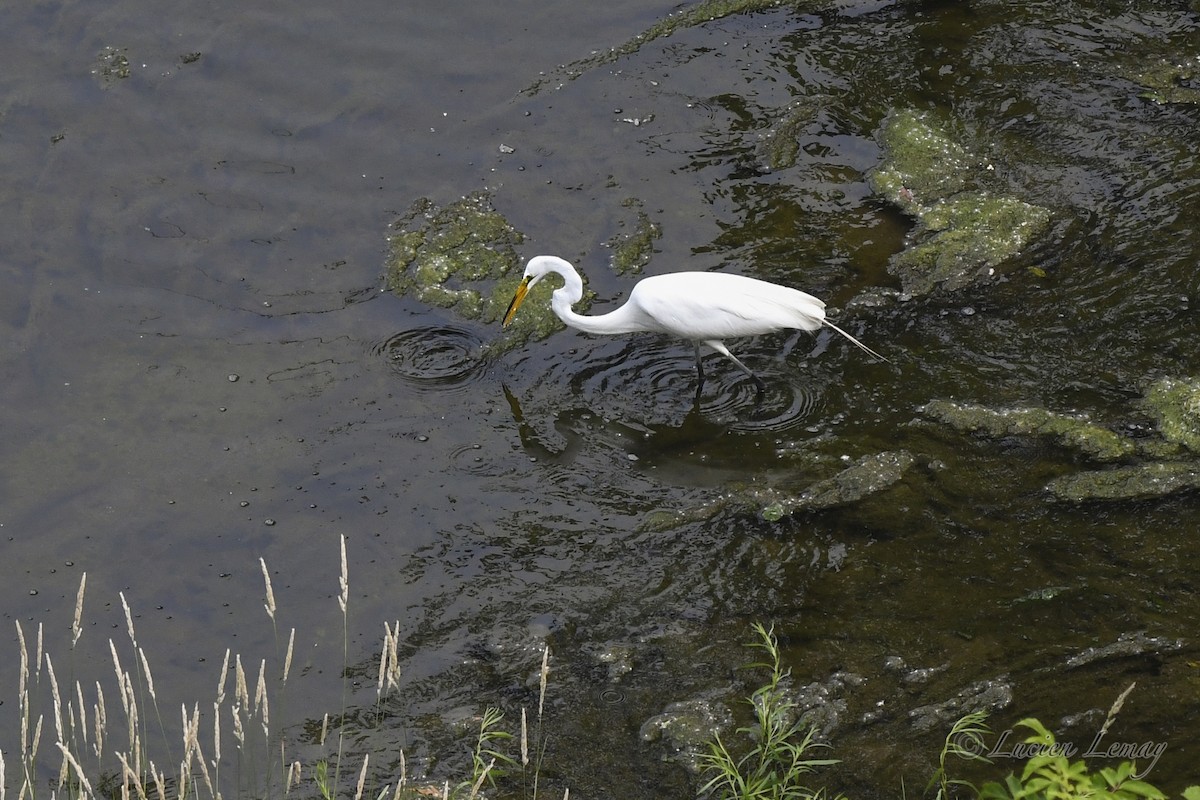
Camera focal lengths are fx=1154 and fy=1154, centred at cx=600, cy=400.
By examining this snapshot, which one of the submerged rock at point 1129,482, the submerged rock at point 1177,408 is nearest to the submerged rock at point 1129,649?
the submerged rock at point 1129,482

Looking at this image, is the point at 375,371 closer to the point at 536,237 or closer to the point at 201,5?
the point at 536,237

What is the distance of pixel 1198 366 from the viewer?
496 centimetres

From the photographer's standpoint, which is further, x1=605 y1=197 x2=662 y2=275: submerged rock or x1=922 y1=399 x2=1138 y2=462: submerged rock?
x1=605 y1=197 x2=662 y2=275: submerged rock

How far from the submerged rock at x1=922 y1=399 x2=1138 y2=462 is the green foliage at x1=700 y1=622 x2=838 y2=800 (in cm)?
180

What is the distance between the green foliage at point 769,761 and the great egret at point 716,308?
200cm

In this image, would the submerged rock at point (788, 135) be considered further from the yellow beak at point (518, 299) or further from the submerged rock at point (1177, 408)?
the submerged rock at point (1177, 408)

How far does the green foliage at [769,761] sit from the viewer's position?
9.50ft

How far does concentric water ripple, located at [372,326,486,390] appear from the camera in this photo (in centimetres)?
553

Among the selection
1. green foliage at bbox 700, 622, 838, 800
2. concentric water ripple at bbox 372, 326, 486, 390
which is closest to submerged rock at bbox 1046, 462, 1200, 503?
green foliage at bbox 700, 622, 838, 800

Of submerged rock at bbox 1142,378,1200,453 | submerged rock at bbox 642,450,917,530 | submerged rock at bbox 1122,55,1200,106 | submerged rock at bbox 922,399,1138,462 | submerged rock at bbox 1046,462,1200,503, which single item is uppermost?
submerged rock at bbox 1122,55,1200,106

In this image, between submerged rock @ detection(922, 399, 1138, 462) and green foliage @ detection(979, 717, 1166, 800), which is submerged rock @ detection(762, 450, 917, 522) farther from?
green foliage @ detection(979, 717, 1166, 800)

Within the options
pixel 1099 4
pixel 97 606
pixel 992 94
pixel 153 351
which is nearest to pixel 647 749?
pixel 97 606

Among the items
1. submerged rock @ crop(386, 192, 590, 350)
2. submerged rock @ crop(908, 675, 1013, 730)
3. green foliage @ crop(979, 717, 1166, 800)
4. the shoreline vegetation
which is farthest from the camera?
submerged rock @ crop(386, 192, 590, 350)

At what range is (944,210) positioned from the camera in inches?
240
